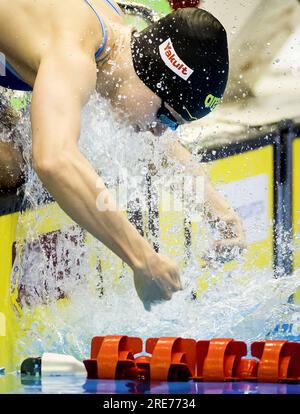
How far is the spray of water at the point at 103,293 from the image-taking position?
238 cm

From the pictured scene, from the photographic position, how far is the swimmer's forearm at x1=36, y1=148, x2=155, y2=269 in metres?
1.53

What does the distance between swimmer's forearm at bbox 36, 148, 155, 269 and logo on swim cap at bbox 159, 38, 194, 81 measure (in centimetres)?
46

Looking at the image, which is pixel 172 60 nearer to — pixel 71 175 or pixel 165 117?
pixel 165 117

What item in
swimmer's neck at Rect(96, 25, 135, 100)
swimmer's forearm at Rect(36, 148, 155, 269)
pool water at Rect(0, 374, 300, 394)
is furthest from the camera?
swimmer's neck at Rect(96, 25, 135, 100)

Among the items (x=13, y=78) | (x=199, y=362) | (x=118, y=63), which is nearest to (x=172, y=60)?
(x=118, y=63)

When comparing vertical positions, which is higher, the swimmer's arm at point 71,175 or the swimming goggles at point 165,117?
the swimming goggles at point 165,117

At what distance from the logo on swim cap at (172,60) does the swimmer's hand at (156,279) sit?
0.53 m

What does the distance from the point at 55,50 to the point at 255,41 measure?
1.95m

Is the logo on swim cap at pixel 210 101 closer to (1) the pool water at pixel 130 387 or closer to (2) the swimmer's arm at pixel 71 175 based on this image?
(2) the swimmer's arm at pixel 71 175

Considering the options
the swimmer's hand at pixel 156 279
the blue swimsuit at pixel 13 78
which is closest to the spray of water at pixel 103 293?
the blue swimsuit at pixel 13 78

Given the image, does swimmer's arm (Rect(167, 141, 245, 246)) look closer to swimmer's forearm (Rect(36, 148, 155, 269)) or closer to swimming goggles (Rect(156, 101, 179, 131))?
swimming goggles (Rect(156, 101, 179, 131))

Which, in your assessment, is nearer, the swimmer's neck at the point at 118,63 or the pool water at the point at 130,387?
the pool water at the point at 130,387

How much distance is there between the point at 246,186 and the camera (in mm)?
3178

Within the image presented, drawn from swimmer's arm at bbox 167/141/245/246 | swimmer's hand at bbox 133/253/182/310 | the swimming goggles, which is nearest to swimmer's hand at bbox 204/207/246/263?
swimmer's arm at bbox 167/141/245/246
